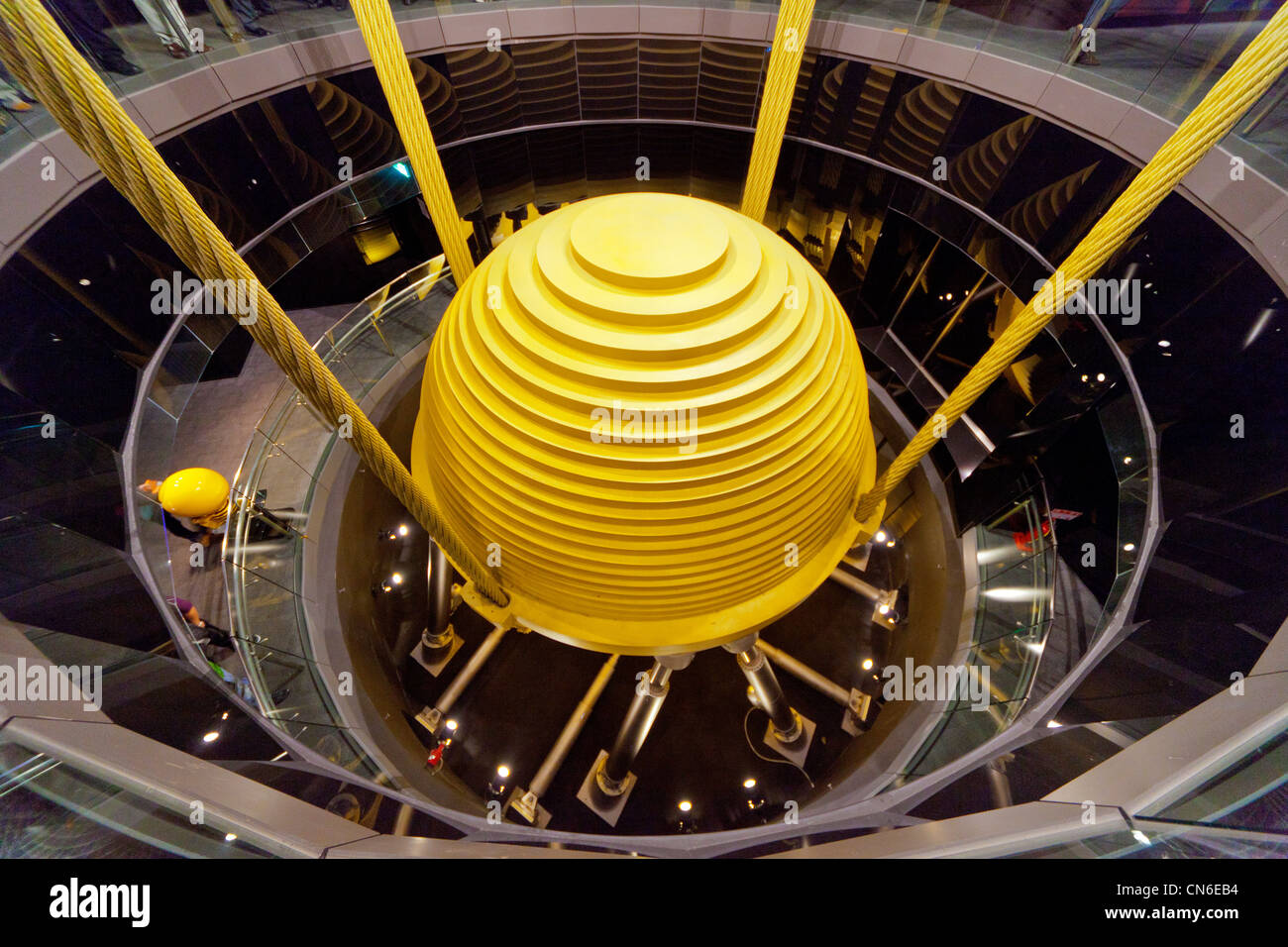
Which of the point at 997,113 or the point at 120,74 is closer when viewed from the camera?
the point at 120,74

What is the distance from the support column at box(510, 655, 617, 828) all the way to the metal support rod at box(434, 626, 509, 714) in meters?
1.08

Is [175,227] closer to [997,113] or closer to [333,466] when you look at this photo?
[333,466]

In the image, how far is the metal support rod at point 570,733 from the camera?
5250mm

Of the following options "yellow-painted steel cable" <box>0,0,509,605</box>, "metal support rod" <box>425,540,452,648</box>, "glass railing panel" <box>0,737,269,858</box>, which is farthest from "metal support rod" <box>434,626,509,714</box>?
"yellow-painted steel cable" <box>0,0,509,605</box>

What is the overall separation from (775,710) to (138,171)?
5620mm

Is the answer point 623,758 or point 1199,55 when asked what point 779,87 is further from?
point 623,758

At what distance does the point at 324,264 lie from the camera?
27.5 feet

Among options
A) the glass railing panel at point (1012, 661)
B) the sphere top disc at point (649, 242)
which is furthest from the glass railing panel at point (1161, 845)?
the sphere top disc at point (649, 242)

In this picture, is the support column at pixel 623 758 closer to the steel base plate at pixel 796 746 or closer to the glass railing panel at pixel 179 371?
the steel base plate at pixel 796 746

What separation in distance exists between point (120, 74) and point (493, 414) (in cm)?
572

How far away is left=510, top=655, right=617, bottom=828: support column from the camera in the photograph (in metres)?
5.17

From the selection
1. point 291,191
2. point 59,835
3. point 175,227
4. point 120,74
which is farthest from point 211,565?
point 175,227

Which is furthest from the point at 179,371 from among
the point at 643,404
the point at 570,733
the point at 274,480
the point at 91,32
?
the point at 643,404

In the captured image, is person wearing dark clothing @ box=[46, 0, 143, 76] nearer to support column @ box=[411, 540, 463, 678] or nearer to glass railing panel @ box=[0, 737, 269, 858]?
support column @ box=[411, 540, 463, 678]
